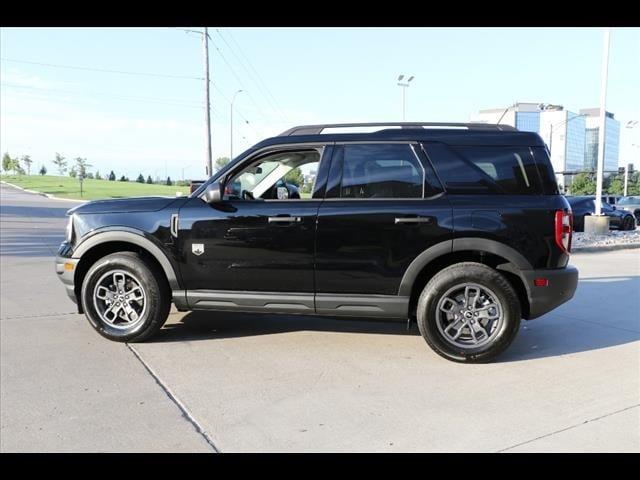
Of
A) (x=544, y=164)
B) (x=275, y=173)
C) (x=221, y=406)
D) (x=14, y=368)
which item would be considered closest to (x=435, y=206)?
(x=544, y=164)

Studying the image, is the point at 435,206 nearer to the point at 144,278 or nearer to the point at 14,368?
the point at 144,278

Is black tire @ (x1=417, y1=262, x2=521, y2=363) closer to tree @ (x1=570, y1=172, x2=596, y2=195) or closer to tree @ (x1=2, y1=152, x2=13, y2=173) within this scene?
tree @ (x1=570, y1=172, x2=596, y2=195)

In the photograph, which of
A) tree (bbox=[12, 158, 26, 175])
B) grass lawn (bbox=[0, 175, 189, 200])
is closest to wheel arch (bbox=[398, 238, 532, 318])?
grass lawn (bbox=[0, 175, 189, 200])

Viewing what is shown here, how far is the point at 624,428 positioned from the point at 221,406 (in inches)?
100

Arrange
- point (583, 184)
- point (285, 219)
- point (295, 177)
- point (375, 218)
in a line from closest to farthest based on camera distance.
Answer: point (375, 218)
point (285, 219)
point (295, 177)
point (583, 184)

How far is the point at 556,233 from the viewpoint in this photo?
4.20 m

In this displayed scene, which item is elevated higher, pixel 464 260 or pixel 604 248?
pixel 464 260

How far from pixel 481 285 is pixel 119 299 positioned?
10.7 ft

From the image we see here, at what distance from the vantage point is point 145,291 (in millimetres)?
4711

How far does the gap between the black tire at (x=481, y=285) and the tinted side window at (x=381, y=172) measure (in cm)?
75

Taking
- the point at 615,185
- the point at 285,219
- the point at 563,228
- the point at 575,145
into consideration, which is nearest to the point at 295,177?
the point at 285,219

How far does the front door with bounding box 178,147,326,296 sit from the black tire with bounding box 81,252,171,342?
0.94 ft

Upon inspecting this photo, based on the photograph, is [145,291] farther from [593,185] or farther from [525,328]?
[593,185]

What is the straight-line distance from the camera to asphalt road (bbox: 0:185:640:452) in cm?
302
